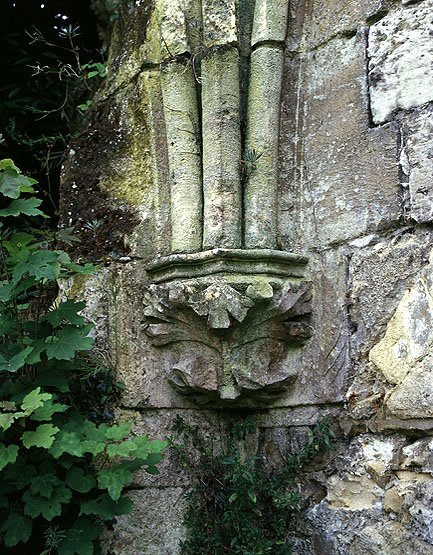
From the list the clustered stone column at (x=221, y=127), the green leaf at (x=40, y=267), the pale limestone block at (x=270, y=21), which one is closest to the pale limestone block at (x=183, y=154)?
the clustered stone column at (x=221, y=127)

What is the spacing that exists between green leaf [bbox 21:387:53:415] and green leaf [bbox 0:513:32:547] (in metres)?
0.37

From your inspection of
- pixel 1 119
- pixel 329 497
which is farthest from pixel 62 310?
pixel 1 119

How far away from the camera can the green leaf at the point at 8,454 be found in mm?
2071

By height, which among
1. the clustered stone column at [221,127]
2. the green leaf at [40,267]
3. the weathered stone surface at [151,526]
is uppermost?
the clustered stone column at [221,127]

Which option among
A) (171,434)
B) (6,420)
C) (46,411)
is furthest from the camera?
(171,434)

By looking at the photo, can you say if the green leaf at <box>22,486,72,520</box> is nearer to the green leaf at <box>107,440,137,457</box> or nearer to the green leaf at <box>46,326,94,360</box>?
the green leaf at <box>107,440,137,457</box>

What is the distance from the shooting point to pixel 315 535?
8.03ft

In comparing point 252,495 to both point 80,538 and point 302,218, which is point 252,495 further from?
point 302,218

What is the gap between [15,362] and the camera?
7.17 feet

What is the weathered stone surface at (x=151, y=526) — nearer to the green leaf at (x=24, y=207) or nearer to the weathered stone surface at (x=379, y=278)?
the weathered stone surface at (x=379, y=278)

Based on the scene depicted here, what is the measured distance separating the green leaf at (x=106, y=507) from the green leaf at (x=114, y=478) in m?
0.12

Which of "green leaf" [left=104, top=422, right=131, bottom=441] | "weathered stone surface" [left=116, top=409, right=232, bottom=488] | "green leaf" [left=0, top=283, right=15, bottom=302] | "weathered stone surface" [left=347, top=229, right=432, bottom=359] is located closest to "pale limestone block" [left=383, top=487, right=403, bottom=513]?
"weathered stone surface" [left=347, top=229, right=432, bottom=359]

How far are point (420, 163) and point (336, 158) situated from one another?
353 mm

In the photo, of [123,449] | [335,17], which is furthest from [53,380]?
[335,17]
